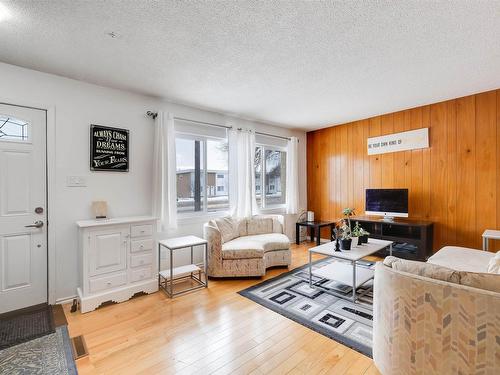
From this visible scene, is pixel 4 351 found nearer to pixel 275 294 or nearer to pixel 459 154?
pixel 275 294

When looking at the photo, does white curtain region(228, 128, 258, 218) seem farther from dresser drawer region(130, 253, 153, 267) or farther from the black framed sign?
the black framed sign

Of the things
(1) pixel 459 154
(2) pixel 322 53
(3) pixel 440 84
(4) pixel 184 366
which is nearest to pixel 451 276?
(4) pixel 184 366

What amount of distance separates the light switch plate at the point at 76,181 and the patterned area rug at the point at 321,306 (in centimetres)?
229

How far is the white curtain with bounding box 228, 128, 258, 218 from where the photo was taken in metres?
4.27

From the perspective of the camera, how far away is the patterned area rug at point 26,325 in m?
2.09

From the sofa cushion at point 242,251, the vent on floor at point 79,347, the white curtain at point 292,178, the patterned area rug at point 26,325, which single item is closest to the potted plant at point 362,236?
the sofa cushion at point 242,251

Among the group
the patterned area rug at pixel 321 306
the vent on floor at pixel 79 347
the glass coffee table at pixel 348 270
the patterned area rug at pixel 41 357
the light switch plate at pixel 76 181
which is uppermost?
the light switch plate at pixel 76 181

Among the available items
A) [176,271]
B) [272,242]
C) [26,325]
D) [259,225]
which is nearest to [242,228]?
[259,225]

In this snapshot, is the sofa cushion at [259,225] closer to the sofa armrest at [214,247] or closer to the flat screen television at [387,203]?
the sofa armrest at [214,247]

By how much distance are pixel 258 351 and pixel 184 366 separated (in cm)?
56

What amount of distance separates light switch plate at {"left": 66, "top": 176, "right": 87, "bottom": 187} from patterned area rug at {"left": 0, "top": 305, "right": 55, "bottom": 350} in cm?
134

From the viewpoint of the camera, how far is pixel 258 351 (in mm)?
1918

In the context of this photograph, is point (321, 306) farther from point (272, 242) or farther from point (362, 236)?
point (272, 242)

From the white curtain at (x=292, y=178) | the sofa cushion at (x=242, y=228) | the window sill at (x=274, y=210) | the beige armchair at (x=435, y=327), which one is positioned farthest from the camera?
the white curtain at (x=292, y=178)
